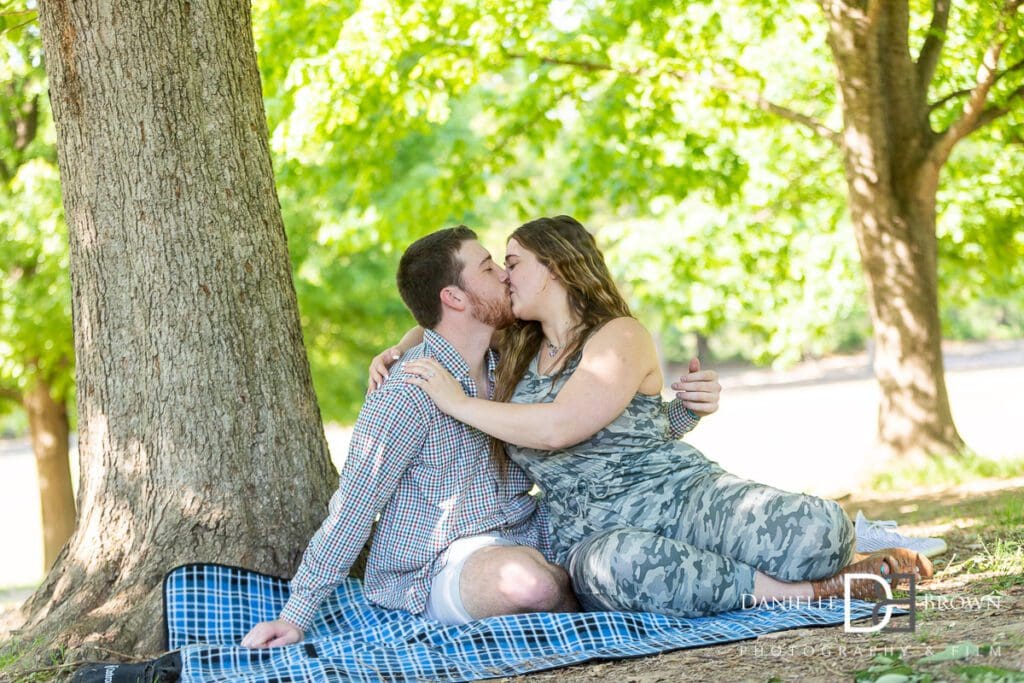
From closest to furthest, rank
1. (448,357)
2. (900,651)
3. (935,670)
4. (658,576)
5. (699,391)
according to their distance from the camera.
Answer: (935,670), (900,651), (658,576), (448,357), (699,391)

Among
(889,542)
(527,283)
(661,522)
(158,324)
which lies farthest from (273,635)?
(889,542)

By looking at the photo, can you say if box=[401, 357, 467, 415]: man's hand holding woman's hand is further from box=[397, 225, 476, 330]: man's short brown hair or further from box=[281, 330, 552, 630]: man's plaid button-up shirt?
box=[397, 225, 476, 330]: man's short brown hair

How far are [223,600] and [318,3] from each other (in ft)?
22.2

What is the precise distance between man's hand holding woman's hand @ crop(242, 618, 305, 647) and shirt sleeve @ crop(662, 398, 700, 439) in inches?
71.6

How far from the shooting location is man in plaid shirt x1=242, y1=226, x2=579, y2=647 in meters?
4.12

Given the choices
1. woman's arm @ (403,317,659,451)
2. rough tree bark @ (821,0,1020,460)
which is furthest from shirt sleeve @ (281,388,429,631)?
rough tree bark @ (821,0,1020,460)

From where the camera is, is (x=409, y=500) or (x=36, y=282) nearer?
(x=409, y=500)

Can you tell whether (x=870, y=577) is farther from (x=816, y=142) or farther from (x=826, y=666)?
(x=816, y=142)

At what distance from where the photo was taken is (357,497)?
4176 millimetres

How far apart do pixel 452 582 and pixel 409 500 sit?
0.39m

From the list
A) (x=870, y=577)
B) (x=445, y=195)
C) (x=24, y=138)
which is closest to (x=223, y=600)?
(x=870, y=577)

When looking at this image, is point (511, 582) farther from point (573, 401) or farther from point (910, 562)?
point (910, 562)

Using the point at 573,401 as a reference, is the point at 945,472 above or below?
below

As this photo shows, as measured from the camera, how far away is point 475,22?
932 centimetres
